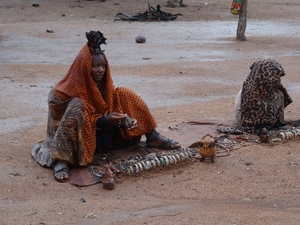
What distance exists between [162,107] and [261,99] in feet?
6.30

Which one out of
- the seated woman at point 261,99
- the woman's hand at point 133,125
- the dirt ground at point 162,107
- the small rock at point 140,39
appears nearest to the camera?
the dirt ground at point 162,107

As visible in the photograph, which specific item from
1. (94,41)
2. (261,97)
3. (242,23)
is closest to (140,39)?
(242,23)

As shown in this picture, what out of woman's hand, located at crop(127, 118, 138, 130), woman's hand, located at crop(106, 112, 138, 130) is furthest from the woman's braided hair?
woman's hand, located at crop(127, 118, 138, 130)

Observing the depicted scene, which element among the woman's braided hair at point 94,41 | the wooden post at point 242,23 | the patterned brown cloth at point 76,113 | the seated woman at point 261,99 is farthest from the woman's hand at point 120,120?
the wooden post at point 242,23

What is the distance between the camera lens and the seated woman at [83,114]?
533cm

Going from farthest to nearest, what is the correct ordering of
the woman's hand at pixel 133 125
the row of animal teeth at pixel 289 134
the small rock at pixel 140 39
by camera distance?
1. the small rock at pixel 140 39
2. the row of animal teeth at pixel 289 134
3. the woman's hand at pixel 133 125

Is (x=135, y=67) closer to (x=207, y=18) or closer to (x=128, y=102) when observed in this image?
(x=128, y=102)

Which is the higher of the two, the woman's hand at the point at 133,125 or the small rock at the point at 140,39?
the woman's hand at the point at 133,125

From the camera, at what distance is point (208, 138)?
5.66 metres

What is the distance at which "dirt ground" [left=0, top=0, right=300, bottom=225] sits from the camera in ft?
15.2

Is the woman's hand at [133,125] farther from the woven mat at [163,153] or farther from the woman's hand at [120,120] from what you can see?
the woven mat at [163,153]

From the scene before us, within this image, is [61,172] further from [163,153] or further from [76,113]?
[163,153]

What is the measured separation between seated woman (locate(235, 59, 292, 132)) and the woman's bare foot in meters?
2.25

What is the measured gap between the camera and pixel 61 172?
5242 millimetres
